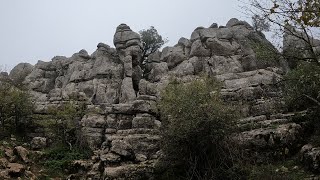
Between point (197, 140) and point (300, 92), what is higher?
point (300, 92)

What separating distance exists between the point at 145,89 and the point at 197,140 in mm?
21612

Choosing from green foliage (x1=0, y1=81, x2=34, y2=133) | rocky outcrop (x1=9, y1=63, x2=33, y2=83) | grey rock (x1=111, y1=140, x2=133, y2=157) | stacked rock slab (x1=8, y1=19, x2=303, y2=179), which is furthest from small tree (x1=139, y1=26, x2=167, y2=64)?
grey rock (x1=111, y1=140, x2=133, y2=157)

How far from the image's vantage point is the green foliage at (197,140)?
66.5ft

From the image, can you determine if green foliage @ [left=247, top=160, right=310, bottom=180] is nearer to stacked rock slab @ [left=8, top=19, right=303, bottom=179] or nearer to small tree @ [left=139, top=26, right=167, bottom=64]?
stacked rock slab @ [left=8, top=19, right=303, bottom=179]

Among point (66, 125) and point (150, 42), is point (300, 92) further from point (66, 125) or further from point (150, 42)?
point (150, 42)

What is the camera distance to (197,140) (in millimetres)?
20531

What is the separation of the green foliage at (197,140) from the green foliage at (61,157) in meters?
7.34

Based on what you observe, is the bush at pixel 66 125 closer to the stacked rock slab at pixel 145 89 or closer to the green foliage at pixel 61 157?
the stacked rock slab at pixel 145 89

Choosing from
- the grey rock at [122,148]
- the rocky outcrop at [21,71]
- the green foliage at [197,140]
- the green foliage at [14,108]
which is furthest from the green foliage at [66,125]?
the rocky outcrop at [21,71]

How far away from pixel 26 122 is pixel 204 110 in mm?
19662

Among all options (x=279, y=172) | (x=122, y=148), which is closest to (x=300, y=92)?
(x=279, y=172)

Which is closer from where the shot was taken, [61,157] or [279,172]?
[279,172]

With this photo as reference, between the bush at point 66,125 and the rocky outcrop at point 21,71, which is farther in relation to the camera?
the rocky outcrop at point 21,71

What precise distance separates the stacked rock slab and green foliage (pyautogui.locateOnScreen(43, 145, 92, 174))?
1.26m
